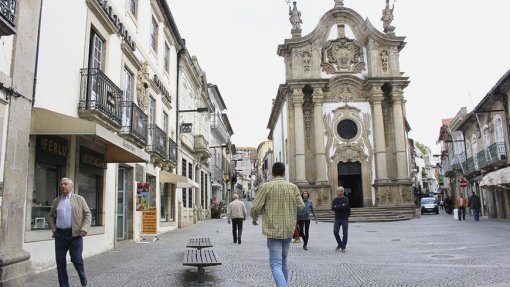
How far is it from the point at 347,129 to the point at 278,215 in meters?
28.7

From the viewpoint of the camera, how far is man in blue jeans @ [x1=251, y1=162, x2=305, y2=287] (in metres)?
5.67

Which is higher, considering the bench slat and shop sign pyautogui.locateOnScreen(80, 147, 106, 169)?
shop sign pyautogui.locateOnScreen(80, 147, 106, 169)

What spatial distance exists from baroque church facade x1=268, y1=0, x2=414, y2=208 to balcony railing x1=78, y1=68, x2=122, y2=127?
72.9 feet

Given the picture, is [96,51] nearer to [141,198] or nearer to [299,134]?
[141,198]

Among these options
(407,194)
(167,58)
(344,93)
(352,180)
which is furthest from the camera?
(352,180)

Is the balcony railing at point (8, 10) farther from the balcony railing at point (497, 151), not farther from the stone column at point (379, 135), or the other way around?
the stone column at point (379, 135)

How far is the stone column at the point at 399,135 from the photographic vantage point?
A: 32.2m

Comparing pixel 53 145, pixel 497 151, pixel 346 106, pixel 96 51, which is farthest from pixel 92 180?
pixel 346 106

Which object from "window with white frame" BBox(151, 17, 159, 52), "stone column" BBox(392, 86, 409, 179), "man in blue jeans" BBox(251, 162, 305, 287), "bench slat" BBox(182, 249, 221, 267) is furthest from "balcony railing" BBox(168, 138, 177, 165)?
"stone column" BBox(392, 86, 409, 179)

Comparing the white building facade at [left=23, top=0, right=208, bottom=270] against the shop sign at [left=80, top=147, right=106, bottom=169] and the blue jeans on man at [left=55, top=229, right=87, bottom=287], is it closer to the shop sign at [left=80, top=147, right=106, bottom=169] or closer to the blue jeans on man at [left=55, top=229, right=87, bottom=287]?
the shop sign at [left=80, top=147, right=106, bottom=169]

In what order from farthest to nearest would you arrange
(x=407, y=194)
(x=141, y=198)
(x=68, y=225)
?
(x=407, y=194) < (x=141, y=198) < (x=68, y=225)

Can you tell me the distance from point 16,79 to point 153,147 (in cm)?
863

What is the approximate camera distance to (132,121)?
1276 centimetres

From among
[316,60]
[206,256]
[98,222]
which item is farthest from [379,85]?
[206,256]
